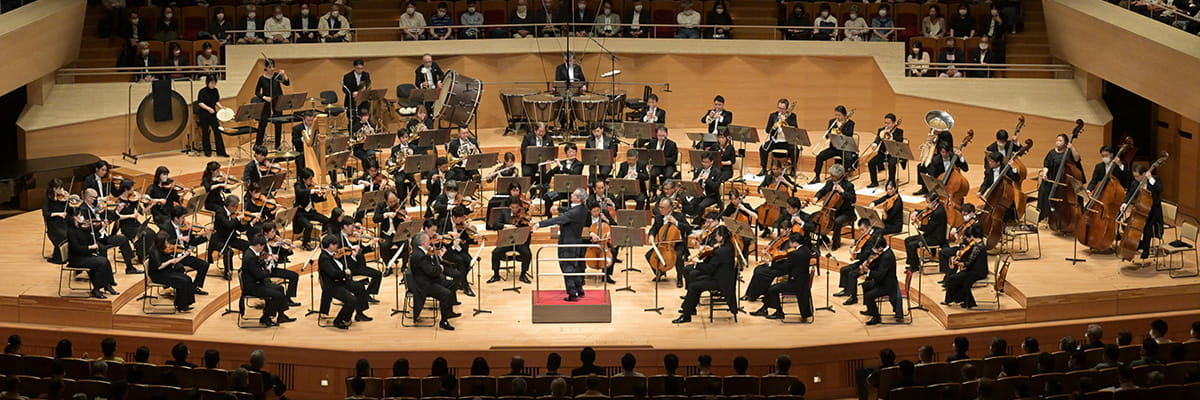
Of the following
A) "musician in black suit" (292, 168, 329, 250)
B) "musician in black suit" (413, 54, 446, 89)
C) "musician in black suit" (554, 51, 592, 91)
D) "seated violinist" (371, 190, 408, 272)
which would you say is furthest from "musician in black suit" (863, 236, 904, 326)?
"musician in black suit" (413, 54, 446, 89)

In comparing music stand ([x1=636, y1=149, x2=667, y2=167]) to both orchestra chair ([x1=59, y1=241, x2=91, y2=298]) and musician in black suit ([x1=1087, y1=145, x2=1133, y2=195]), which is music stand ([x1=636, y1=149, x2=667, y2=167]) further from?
orchestra chair ([x1=59, y1=241, x2=91, y2=298])

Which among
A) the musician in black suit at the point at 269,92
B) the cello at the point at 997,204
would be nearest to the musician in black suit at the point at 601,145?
the musician in black suit at the point at 269,92

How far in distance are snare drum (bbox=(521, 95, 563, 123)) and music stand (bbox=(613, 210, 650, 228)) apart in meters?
5.38

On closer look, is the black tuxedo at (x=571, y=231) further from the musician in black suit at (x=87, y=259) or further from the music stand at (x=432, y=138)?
the musician in black suit at (x=87, y=259)

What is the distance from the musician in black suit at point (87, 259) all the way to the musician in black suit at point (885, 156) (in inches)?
341

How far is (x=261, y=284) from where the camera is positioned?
1434 cm

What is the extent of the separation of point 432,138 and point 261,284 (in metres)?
3.99

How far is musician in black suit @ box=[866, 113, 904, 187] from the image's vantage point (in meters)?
17.7

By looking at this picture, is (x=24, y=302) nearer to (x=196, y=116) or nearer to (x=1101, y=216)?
(x=196, y=116)

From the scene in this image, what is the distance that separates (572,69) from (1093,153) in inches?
281

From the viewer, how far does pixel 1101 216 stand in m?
15.7

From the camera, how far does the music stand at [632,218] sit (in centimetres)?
1509

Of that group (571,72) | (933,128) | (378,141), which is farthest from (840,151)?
(378,141)

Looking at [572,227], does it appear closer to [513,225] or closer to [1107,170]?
[513,225]
